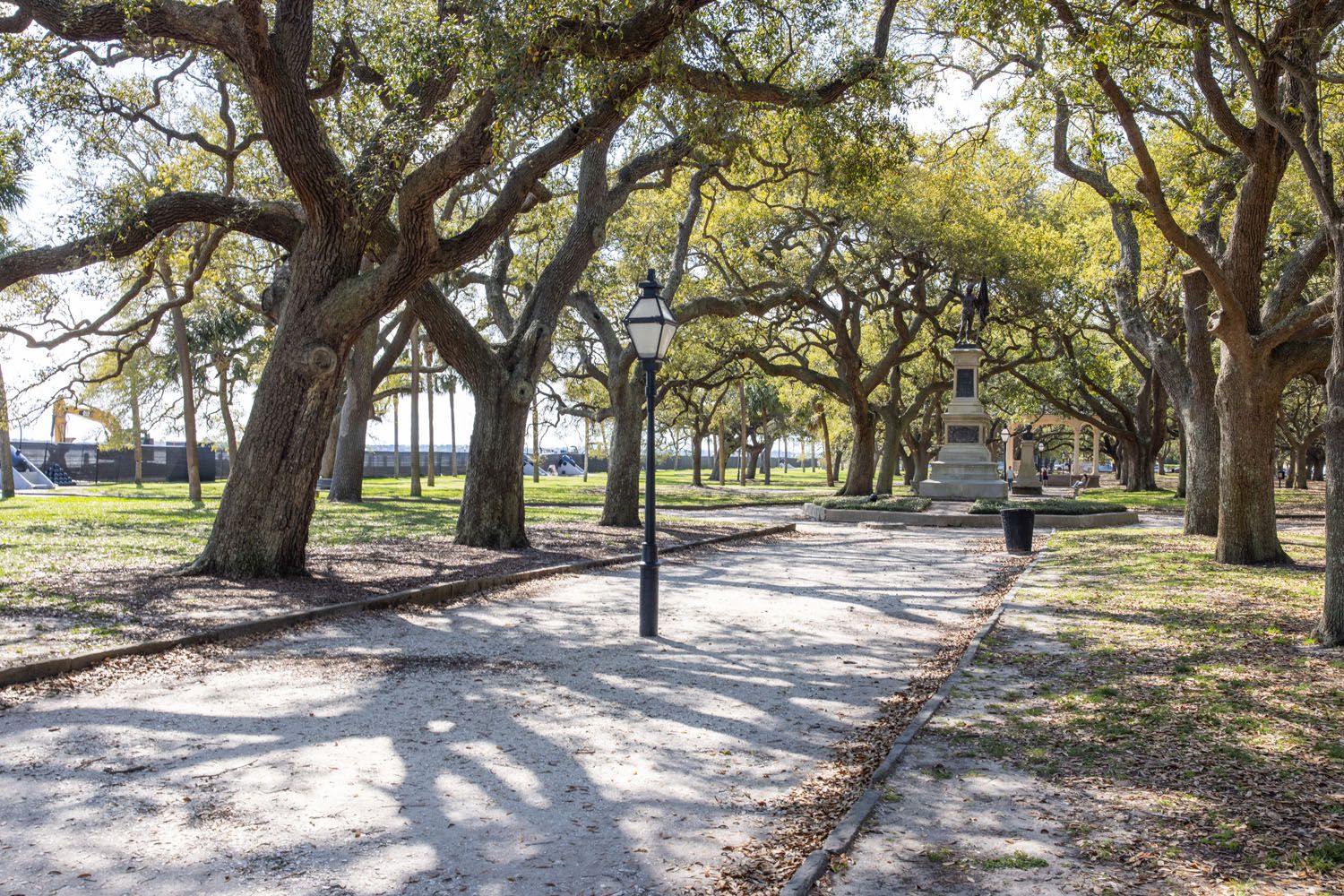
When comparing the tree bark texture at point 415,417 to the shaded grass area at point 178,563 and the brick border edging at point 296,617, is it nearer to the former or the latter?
the shaded grass area at point 178,563

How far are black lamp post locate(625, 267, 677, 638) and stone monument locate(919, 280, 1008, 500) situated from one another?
21355 millimetres

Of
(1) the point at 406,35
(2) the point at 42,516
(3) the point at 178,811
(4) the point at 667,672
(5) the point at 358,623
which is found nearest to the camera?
(3) the point at 178,811

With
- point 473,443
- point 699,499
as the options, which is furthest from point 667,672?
point 699,499

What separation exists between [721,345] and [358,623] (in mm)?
21891

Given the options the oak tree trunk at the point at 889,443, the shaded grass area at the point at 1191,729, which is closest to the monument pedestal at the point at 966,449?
the oak tree trunk at the point at 889,443

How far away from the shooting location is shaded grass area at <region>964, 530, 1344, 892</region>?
379 centimetres

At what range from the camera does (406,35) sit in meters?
9.90

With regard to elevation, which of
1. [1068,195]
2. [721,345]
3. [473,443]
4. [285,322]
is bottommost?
[473,443]

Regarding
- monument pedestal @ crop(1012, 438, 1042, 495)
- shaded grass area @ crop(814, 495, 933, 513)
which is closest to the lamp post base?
shaded grass area @ crop(814, 495, 933, 513)

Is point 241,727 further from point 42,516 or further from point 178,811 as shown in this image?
point 42,516

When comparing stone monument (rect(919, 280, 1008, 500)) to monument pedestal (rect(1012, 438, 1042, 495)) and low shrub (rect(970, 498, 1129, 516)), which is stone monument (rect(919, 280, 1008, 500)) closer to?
low shrub (rect(970, 498, 1129, 516))

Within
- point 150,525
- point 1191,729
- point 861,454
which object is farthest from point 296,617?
point 861,454

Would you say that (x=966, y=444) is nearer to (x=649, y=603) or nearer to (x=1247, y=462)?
(x=1247, y=462)

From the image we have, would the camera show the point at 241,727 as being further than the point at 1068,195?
No
